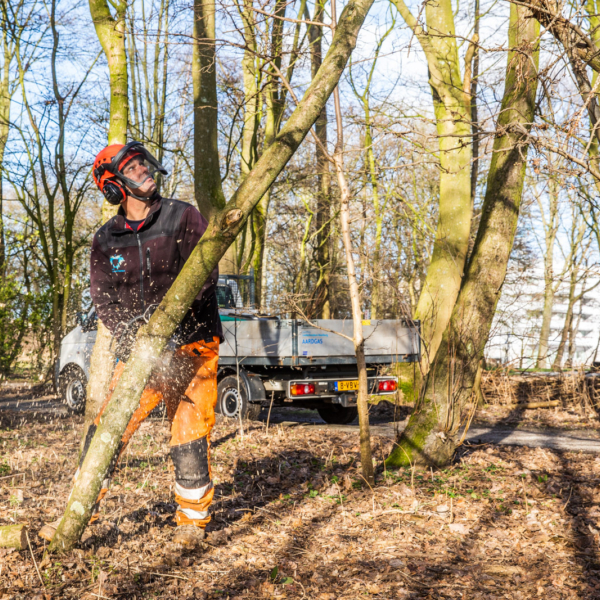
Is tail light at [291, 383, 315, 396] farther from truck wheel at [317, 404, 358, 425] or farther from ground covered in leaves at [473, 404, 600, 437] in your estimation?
ground covered in leaves at [473, 404, 600, 437]

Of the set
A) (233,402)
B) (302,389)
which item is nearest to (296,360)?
(302,389)

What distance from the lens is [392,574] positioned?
3000 millimetres

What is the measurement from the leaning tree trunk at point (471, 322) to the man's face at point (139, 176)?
2.82 m

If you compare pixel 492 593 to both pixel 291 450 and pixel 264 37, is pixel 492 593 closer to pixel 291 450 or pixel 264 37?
pixel 291 450

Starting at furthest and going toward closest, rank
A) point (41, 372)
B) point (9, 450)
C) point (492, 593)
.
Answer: point (41, 372)
point (9, 450)
point (492, 593)

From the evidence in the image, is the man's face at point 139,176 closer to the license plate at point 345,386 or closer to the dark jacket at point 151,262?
the dark jacket at point 151,262

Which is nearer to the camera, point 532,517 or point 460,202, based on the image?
point 532,517

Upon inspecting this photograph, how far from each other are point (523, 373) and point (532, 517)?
8025 millimetres

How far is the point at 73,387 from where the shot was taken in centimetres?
1016

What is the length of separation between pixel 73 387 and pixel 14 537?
745 cm

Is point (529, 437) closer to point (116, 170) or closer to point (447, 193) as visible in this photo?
point (447, 193)

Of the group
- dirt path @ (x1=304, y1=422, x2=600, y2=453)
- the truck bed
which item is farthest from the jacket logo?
dirt path @ (x1=304, y1=422, x2=600, y2=453)

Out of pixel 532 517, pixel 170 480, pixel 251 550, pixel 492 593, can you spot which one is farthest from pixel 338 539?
pixel 170 480

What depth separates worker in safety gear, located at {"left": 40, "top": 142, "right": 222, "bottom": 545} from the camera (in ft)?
11.7
